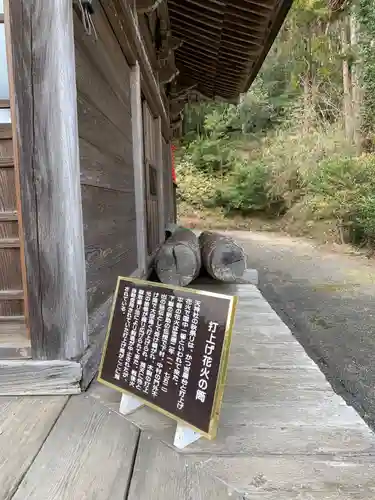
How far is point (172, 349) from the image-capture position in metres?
1.38

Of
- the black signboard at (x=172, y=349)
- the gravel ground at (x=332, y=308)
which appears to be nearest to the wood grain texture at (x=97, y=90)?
the black signboard at (x=172, y=349)

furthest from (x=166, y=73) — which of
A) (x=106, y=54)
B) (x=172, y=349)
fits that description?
(x=172, y=349)

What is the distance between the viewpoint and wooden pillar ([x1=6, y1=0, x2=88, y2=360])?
1548 mm

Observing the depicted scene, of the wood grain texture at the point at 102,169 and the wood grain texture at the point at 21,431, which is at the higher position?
the wood grain texture at the point at 102,169

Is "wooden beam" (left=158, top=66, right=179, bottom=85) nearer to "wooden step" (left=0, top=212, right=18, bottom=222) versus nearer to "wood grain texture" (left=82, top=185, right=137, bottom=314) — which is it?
"wood grain texture" (left=82, top=185, right=137, bottom=314)

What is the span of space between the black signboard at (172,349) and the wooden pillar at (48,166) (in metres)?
0.22

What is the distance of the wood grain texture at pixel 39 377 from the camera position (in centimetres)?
163

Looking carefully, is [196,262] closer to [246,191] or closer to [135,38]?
[135,38]

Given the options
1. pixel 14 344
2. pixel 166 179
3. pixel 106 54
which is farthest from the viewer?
pixel 166 179

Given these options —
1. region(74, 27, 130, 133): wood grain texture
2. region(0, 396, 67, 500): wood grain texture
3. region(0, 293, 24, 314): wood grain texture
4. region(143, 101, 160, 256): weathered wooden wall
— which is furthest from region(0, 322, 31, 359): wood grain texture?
region(143, 101, 160, 256): weathered wooden wall

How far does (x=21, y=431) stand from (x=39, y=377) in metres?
0.26

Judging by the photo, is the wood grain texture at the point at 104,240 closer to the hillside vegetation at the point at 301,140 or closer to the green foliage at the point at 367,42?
the hillside vegetation at the point at 301,140

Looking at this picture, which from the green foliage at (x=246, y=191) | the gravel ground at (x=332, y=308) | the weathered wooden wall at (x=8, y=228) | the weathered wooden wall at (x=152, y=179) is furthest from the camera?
the green foliage at (x=246, y=191)

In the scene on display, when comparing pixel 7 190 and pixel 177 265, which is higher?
pixel 7 190
